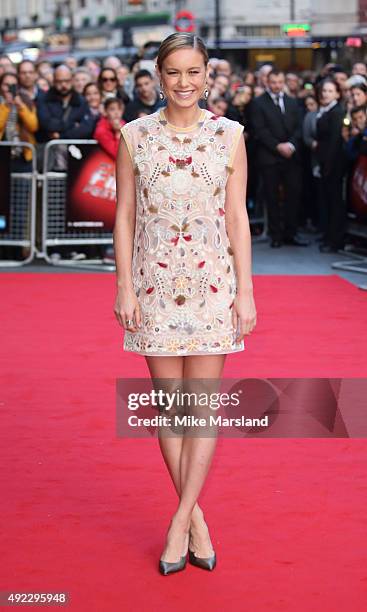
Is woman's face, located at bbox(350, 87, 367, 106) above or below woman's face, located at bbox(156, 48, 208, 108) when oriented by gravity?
below

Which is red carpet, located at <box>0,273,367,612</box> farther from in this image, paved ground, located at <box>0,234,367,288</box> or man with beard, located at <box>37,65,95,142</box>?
man with beard, located at <box>37,65,95,142</box>

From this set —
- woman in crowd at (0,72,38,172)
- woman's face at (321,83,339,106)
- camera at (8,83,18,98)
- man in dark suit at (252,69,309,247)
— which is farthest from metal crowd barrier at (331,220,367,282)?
camera at (8,83,18,98)

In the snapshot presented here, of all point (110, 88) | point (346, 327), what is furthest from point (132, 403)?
point (110, 88)

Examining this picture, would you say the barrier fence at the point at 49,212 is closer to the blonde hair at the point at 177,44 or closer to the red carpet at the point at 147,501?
the red carpet at the point at 147,501

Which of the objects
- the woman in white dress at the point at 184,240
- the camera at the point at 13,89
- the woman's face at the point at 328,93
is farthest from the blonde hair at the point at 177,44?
the woman's face at the point at 328,93

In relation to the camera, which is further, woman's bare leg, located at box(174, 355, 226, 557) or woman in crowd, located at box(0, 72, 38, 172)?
woman in crowd, located at box(0, 72, 38, 172)

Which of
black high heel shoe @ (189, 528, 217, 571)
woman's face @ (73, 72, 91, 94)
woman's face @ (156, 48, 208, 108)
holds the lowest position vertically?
black high heel shoe @ (189, 528, 217, 571)

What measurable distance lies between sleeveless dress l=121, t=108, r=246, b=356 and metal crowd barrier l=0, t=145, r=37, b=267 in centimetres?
934

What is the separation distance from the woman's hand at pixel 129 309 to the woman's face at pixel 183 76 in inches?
26.7

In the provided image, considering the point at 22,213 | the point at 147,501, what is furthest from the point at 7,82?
the point at 147,501

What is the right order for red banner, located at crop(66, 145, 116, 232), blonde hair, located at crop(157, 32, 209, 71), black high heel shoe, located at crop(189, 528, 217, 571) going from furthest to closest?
red banner, located at crop(66, 145, 116, 232) → black high heel shoe, located at crop(189, 528, 217, 571) → blonde hair, located at crop(157, 32, 209, 71)

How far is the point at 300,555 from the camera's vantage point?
5137mm

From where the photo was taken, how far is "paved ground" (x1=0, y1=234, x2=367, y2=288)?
1407 cm

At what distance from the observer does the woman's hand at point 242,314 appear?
193 inches
